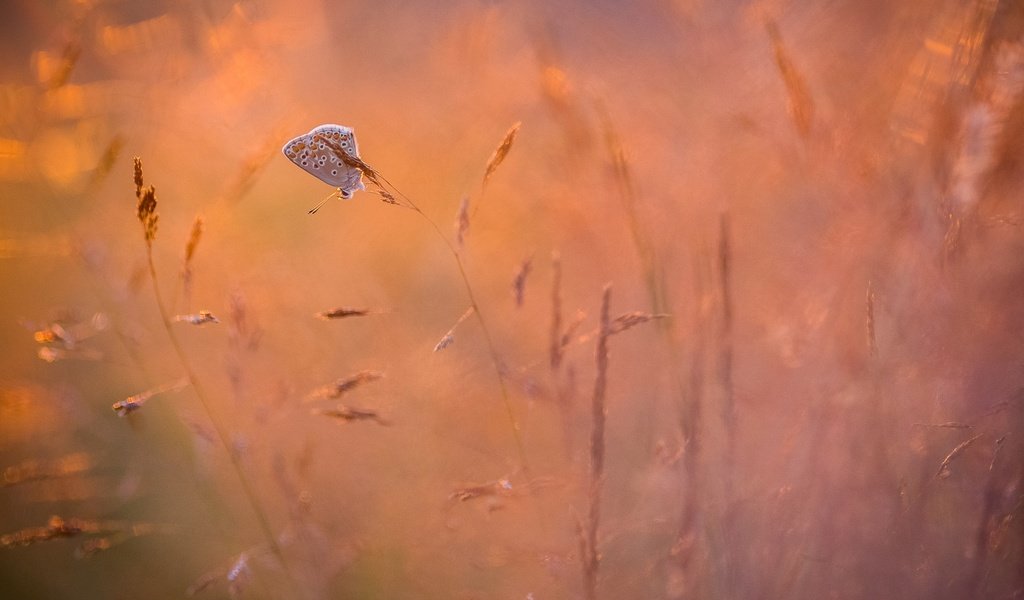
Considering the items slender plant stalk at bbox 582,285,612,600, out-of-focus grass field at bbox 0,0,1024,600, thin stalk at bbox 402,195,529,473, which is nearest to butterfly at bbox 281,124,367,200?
thin stalk at bbox 402,195,529,473

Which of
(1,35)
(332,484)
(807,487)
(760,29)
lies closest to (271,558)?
(332,484)

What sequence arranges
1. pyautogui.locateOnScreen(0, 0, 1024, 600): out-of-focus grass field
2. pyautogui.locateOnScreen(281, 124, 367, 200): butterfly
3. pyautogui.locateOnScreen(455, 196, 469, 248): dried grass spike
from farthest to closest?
pyautogui.locateOnScreen(0, 0, 1024, 600): out-of-focus grass field, pyautogui.locateOnScreen(455, 196, 469, 248): dried grass spike, pyautogui.locateOnScreen(281, 124, 367, 200): butterfly

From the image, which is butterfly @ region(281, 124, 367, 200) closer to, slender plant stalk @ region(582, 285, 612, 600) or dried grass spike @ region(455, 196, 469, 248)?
dried grass spike @ region(455, 196, 469, 248)

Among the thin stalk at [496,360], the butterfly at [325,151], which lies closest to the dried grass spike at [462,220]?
the thin stalk at [496,360]

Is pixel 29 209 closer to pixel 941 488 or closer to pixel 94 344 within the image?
pixel 94 344

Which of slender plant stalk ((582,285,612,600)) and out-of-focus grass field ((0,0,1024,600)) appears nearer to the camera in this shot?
slender plant stalk ((582,285,612,600))

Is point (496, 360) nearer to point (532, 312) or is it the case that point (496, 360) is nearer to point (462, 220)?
point (462, 220)

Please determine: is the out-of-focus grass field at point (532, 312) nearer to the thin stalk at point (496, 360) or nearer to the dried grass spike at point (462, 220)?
the thin stalk at point (496, 360)
